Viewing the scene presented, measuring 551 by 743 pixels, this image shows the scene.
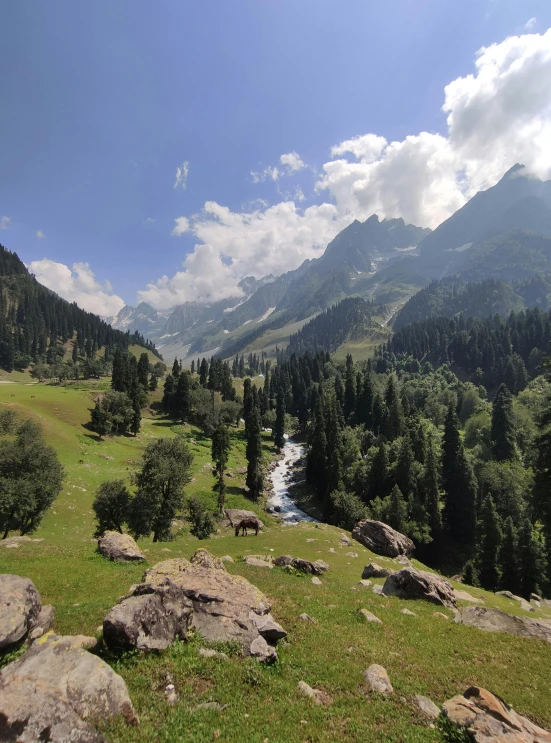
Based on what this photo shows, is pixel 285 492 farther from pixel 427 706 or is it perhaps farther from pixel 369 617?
pixel 427 706

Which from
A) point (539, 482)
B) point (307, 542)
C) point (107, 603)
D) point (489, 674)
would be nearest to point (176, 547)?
point (307, 542)

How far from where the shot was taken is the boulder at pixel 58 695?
763cm

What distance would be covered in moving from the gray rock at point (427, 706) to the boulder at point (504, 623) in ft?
40.0

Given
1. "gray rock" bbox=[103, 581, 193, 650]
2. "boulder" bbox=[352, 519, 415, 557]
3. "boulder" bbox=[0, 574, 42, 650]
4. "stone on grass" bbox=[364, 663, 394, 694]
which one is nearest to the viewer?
"boulder" bbox=[0, 574, 42, 650]

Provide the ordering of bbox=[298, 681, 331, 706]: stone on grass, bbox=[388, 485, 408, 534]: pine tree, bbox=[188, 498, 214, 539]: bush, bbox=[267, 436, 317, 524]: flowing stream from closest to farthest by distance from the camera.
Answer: bbox=[298, 681, 331, 706]: stone on grass → bbox=[188, 498, 214, 539]: bush → bbox=[388, 485, 408, 534]: pine tree → bbox=[267, 436, 317, 524]: flowing stream

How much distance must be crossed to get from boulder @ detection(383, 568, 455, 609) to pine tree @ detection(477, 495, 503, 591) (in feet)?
115

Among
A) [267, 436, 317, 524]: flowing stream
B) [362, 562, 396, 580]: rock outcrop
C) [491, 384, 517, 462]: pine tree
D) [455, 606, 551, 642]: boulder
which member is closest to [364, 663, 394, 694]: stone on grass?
[455, 606, 551, 642]: boulder

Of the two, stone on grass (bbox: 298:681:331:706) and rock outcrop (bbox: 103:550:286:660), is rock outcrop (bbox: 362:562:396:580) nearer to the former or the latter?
rock outcrop (bbox: 103:550:286:660)

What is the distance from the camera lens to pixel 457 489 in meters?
80.6

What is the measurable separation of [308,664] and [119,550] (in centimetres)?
2021

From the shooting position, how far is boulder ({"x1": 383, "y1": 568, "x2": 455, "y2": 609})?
26.5 metres

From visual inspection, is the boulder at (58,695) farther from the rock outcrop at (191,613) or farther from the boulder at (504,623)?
the boulder at (504,623)

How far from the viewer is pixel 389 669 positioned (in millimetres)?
15055

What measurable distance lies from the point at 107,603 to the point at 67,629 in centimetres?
292
